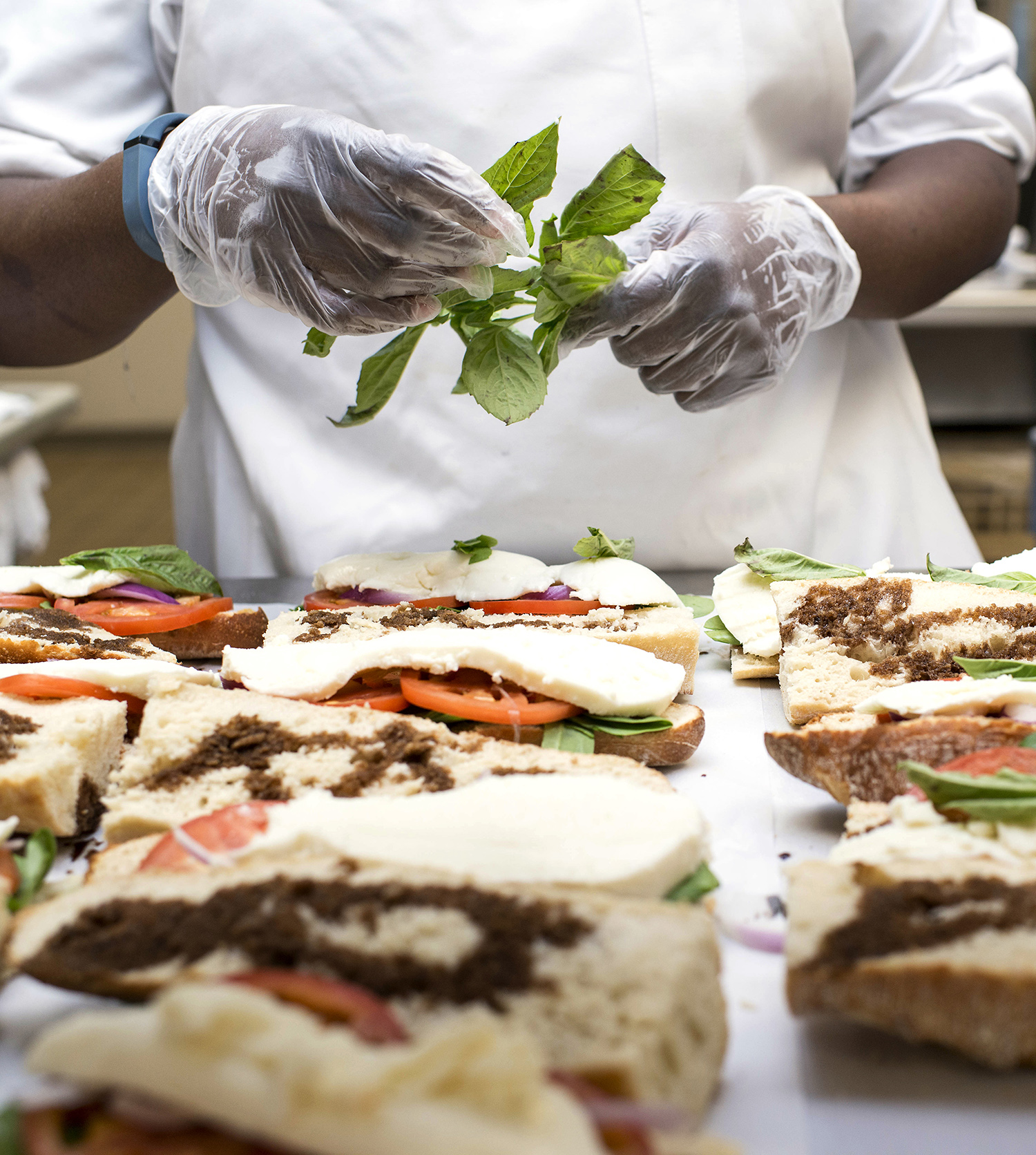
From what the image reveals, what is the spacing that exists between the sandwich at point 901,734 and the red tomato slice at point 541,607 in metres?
0.71

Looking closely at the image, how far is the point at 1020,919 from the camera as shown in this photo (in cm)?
107

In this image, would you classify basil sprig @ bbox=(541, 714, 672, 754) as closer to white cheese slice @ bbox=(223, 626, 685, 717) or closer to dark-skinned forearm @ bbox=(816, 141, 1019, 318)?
white cheese slice @ bbox=(223, 626, 685, 717)

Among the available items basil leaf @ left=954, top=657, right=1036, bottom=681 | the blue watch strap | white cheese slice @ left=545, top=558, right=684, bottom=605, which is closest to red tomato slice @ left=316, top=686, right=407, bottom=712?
white cheese slice @ left=545, top=558, right=684, bottom=605

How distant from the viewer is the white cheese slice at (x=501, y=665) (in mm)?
1771

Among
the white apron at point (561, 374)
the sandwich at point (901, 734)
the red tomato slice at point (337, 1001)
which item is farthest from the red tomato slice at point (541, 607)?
the red tomato slice at point (337, 1001)

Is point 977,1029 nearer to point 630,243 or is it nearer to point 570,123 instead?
point 630,243

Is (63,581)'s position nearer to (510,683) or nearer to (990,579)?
(510,683)

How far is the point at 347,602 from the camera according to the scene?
2.40 meters

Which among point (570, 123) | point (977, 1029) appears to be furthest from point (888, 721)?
point (570, 123)

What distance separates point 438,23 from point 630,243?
0.81m

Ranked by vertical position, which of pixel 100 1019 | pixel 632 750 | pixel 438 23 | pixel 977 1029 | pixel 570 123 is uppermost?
pixel 438 23

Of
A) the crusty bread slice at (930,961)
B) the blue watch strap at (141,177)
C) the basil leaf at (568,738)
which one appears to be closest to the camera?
the crusty bread slice at (930,961)

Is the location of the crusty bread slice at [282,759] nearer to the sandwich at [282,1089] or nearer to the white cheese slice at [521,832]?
the white cheese slice at [521,832]

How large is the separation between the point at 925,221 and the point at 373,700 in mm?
A: 2166
